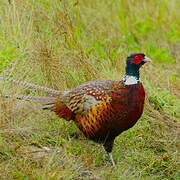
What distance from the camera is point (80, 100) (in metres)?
6.24

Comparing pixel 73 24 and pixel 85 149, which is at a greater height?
pixel 73 24

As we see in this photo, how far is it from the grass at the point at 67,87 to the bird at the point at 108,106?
0.54 ft

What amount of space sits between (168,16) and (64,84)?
3184 millimetres

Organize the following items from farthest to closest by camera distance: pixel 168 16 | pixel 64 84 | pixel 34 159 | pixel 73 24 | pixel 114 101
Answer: pixel 168 16 < pixel 73 24 < pixel 64 84 < pixel 114 101 < pixel 34 159

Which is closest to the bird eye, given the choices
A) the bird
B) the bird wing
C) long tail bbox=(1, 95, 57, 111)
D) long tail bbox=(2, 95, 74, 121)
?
the bird

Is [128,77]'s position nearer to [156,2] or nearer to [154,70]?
[154,70]

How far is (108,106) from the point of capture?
6043mm

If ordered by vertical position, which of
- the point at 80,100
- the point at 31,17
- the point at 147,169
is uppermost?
the point at 31,17

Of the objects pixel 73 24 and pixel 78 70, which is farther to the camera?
pixel 73 24

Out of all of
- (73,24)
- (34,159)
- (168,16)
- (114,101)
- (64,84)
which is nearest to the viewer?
(34,159)

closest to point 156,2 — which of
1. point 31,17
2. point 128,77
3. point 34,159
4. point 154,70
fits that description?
point 154,70

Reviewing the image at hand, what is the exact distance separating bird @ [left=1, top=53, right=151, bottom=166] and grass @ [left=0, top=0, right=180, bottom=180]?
0.54 feet

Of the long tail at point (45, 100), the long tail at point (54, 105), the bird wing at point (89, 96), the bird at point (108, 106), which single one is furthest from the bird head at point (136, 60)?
the long tail at point (45, 100)

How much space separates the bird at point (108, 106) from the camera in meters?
6.03
